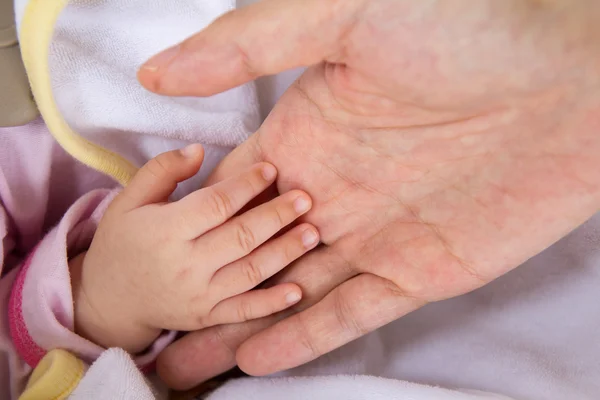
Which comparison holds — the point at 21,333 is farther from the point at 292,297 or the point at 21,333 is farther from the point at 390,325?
the point at 390,325

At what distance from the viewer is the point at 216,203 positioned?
57cm

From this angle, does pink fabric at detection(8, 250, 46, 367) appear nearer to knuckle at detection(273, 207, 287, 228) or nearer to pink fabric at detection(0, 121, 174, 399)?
pink fabric at detection(0, 121, 174, 399)

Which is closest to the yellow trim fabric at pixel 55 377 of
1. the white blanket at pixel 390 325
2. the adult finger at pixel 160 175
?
the white blanket at pixel 390 325

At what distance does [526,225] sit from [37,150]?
531 millimetres

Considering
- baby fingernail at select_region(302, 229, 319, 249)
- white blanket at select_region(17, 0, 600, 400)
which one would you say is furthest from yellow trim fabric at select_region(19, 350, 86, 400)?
baby fingernail at select_region(302, 229, 319, 249)

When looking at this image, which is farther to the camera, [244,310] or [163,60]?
[244,310]

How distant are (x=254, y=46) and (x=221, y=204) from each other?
16cm

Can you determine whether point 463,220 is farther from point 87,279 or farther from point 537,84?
point 87,279

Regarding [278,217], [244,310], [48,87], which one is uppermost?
[48,87]

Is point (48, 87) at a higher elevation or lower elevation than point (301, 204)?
higher

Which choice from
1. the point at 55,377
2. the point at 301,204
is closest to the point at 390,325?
the point at 301,204

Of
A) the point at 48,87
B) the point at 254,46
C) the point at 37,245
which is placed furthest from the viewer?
the point at 37,245

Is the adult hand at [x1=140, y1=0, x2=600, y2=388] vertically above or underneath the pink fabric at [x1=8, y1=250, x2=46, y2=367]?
above

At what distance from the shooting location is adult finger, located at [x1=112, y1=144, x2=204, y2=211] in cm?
62
